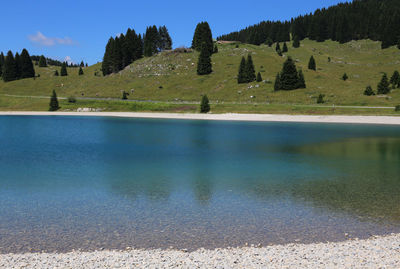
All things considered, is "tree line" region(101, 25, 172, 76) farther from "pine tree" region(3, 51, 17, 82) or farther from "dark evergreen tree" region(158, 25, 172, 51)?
"pine tree" region(3, 51, 17, 82)

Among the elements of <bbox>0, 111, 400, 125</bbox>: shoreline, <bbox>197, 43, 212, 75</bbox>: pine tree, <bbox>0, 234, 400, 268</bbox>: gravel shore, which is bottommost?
<bbox>0, 111, 400, 125</bbox>: shoreline

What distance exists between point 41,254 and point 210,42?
157 m

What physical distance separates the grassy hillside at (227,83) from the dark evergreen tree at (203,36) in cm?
487

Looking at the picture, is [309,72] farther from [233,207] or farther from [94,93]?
[233,207]

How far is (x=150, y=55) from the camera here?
173m

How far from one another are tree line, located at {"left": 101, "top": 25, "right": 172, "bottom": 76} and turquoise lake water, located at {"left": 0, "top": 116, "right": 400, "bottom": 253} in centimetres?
13354

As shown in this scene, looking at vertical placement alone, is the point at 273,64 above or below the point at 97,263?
above

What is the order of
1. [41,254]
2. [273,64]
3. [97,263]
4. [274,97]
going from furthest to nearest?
[273,64], [274,97], [41,254], [97,263]

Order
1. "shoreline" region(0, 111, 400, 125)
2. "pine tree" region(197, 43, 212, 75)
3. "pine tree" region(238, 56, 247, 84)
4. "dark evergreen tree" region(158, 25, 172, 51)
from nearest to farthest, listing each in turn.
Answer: "shoreline" region(0, 111, 400, 125), "pine tree" region(238, 56, 247, 84), "pine tree" region(197, 43, 212, 75), "dark evergreen tree" region(158, 25, 172, 51)

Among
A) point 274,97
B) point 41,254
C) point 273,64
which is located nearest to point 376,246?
point 41,254

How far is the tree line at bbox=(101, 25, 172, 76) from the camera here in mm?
165125

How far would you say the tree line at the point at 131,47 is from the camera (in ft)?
542

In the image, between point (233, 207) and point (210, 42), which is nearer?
point (233, 207)

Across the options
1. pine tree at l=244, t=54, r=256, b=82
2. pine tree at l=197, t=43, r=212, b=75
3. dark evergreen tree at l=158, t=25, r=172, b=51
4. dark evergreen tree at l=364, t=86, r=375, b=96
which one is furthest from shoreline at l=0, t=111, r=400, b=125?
dark evergreen tree at l=158, t=25, r=172, b=51
